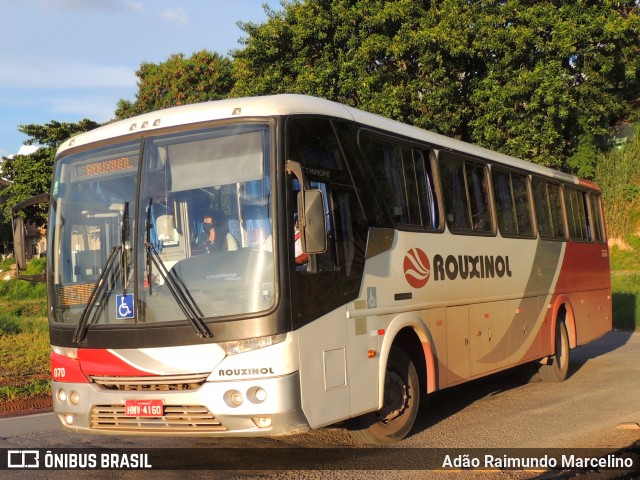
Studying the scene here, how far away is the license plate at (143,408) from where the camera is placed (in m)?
6.02

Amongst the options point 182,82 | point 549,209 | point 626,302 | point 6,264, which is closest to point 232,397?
point 549,209

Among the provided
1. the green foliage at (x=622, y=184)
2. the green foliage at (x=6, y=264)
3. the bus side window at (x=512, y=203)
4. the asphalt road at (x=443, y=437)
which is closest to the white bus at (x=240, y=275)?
the asphalt road at (x=443, y=437)

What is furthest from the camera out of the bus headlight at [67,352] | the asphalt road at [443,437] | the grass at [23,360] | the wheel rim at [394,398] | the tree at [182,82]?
the tree at [182,82]

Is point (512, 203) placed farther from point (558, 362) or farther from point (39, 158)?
point (39, 158)

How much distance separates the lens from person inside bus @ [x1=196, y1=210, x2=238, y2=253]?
6.10 m

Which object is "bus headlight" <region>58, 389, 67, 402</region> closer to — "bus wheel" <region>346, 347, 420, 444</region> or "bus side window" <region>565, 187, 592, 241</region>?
"bus wheel" <region>346, 347, 420, 444</region>

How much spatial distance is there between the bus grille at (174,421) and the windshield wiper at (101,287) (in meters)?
0.72

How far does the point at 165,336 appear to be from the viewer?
609cm

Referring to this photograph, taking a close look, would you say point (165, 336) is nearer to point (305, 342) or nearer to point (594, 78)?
point (305, 342)

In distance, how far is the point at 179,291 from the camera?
20.0 feet

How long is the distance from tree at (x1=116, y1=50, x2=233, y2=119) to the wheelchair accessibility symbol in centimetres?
3745

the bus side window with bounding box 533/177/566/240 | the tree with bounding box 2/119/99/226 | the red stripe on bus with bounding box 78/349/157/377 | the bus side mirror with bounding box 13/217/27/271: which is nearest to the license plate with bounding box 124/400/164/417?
the red stripe on bus with bounding box 78/349/157/377

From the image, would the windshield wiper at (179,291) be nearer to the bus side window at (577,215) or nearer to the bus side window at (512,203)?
the bus side window at (512,203)

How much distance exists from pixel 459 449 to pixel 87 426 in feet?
11.1
